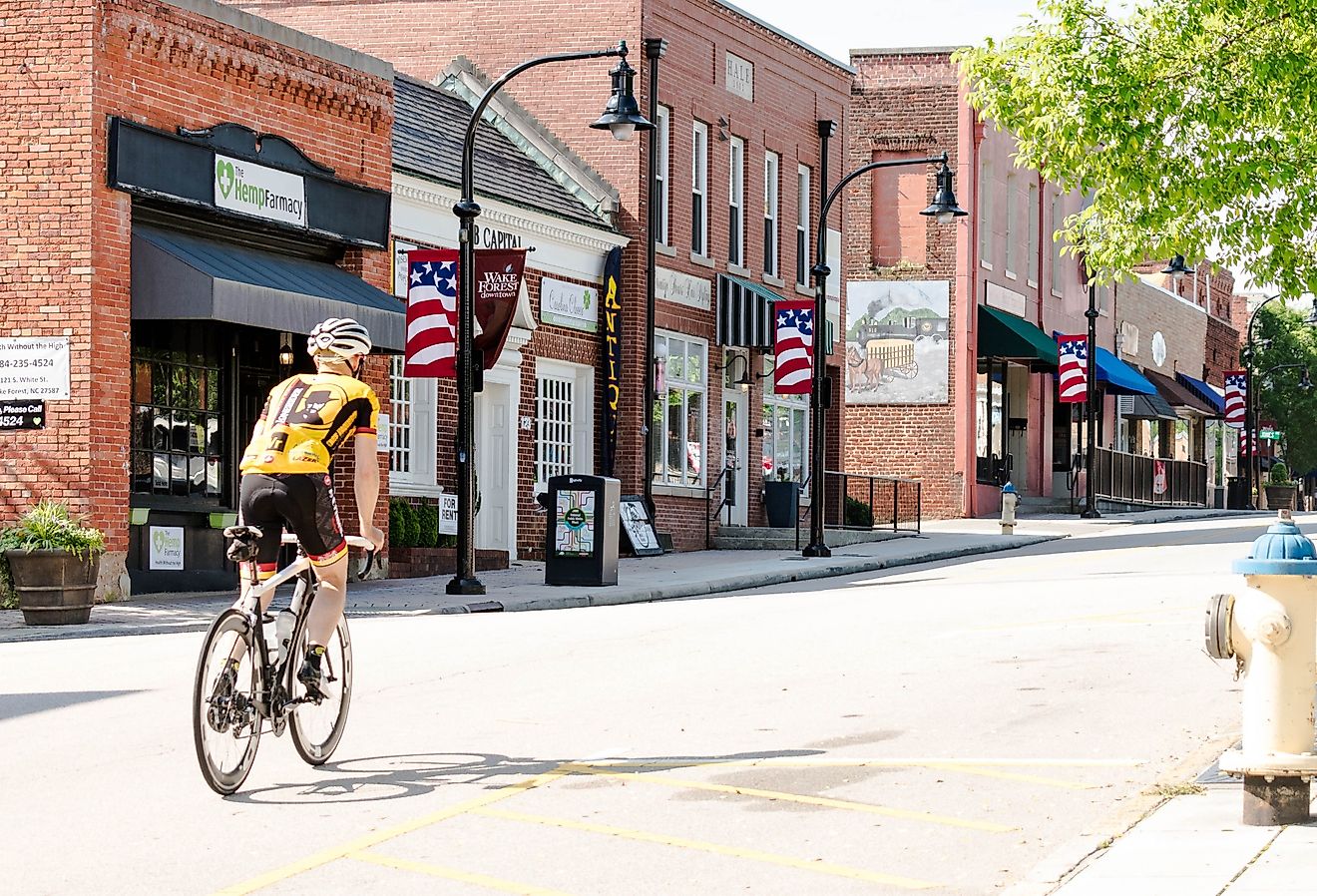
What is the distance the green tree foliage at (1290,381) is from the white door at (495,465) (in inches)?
2481

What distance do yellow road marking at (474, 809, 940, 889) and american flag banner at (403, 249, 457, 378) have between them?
47.7 ft

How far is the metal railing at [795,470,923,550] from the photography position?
129ft

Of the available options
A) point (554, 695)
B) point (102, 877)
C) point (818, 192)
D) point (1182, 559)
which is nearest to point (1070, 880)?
point (102, 877)

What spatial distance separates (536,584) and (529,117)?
11.2 metres

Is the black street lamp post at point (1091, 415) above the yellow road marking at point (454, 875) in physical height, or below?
above

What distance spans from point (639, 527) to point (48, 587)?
1406cm

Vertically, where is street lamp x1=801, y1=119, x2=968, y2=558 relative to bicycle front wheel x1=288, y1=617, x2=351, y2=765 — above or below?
above

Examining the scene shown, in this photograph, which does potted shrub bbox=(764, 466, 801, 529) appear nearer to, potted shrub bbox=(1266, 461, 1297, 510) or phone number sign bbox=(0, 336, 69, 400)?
phone number sign bbox=(0, 336, 69, 400)

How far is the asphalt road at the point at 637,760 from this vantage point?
732cm

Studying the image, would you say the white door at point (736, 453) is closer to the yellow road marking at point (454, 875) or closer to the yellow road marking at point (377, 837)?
the yellow road marking at point (377, 837)

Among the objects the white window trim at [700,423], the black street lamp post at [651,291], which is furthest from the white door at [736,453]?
the black street lamp post at [651,291]

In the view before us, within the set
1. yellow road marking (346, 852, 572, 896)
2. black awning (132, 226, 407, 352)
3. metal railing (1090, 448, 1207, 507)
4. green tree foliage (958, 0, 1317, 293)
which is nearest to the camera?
yellow road marking (346, 852, 572, 896)

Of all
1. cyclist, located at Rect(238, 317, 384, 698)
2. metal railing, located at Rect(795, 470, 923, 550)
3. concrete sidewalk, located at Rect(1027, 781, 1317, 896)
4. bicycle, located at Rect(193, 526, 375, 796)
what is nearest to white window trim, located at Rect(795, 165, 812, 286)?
metal railing, located at Rect(795, 470, 923, 550)

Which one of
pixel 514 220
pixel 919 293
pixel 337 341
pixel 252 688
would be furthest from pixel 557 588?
pixel 919 293
